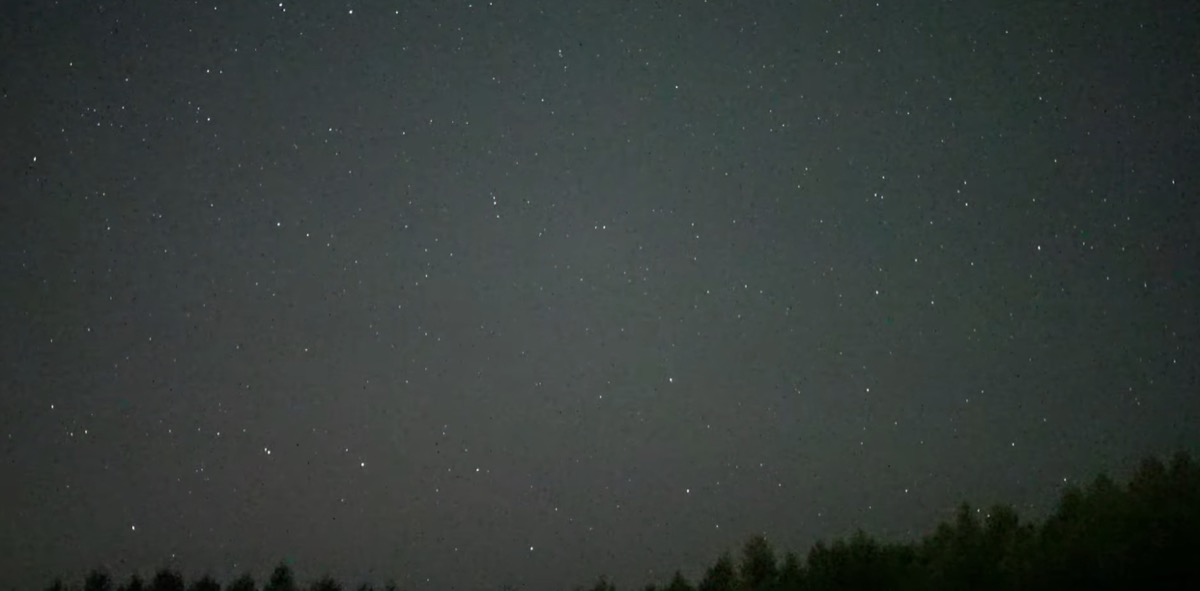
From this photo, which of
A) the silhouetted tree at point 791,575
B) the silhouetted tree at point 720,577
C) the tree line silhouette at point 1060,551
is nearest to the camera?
the tree line silhouette at point 1060,551

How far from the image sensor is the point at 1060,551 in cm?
2384

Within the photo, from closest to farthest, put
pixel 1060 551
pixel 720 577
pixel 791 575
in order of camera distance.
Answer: pixel 1060 551 < pixel 791 575 < pixel 720 577

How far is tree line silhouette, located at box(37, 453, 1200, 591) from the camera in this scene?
20812 mm

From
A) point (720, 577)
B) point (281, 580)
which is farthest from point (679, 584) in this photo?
point (281, 580)

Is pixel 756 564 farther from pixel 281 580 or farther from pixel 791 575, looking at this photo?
pixel 281 580

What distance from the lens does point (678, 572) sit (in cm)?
4725

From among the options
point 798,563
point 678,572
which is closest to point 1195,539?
point 798,563

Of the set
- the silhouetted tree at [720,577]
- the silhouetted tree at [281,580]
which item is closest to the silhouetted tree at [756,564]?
the silhouetted tree at [720,577]

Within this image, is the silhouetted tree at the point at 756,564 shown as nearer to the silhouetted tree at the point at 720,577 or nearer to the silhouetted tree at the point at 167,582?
the silhouetted tree at the point at 720,577

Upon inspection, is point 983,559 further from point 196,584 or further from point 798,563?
point 196,584

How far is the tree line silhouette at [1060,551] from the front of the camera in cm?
2081

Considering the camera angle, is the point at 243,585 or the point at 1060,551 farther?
the point at 243,585

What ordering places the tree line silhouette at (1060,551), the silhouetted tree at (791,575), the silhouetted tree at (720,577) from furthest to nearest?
1. the silhouetted tree at (720,577)
2. the silhouetted tree at (791,575)
3. the tree line silhouette at (1060,551)

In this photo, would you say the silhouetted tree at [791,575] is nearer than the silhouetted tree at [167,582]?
Yes
